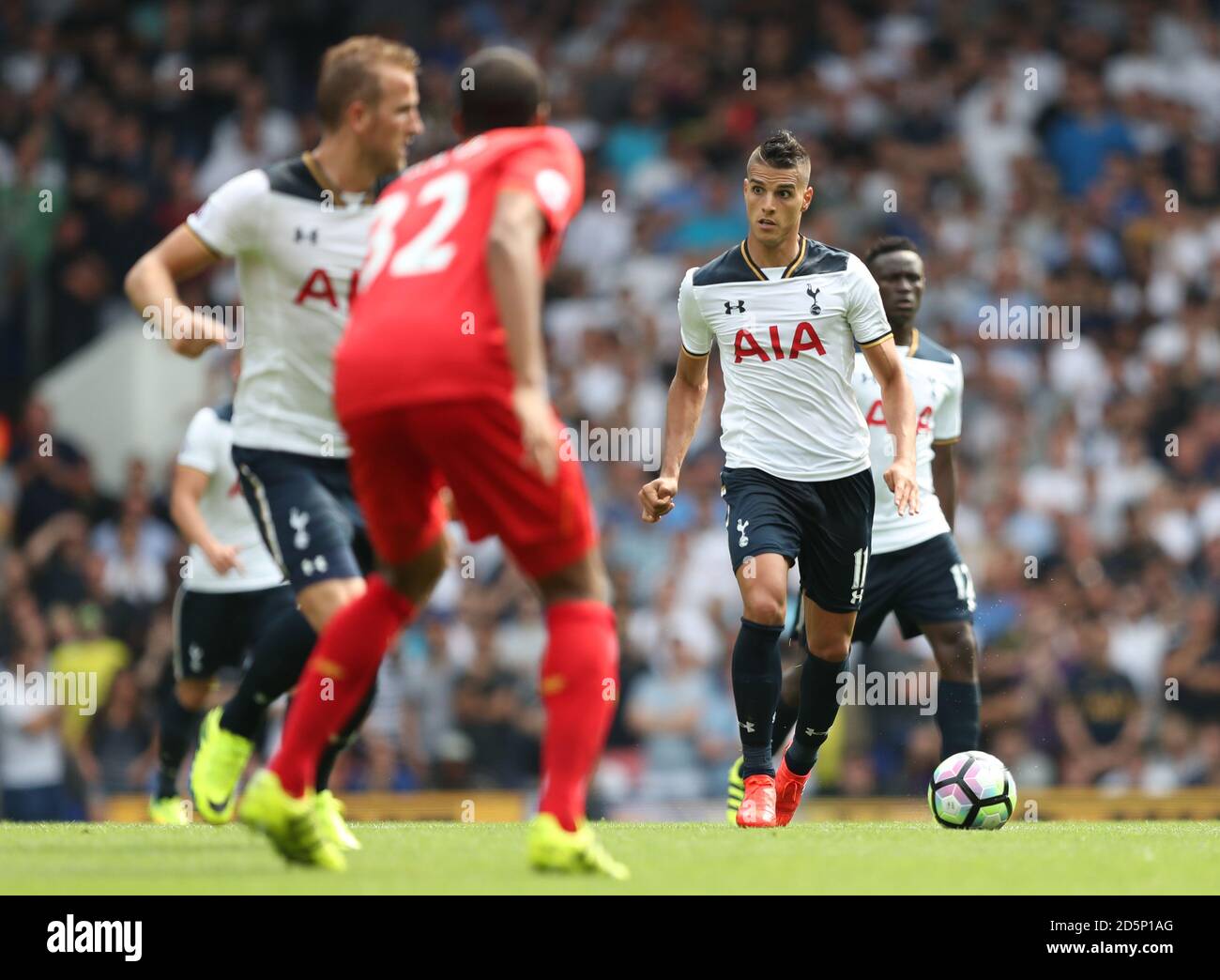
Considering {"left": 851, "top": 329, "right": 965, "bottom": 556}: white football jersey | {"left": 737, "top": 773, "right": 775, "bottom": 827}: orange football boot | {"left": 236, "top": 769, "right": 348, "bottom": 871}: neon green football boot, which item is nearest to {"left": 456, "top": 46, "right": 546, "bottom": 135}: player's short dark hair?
{"left": 236, "top": 769, "right": 348, "bottom": 871}: neon green football boot

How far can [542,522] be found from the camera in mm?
5355

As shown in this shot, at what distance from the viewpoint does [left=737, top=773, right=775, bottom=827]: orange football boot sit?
8.26 meters

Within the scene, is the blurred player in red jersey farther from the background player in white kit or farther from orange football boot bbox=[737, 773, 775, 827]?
the background player in white kit

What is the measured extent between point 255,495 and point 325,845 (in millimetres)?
1464

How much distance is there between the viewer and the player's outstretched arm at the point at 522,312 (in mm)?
5059

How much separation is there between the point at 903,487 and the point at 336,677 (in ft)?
9.09

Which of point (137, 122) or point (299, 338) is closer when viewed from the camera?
point (299, 338)

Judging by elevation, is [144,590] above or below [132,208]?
below

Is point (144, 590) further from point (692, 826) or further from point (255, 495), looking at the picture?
point (255, 495)

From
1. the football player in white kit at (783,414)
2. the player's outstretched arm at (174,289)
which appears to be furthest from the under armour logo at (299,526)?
Answer: the football player in white kit at (783,414)

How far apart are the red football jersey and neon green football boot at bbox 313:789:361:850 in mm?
1840

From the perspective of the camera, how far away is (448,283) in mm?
5359

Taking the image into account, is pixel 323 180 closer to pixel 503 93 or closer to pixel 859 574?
pixel 503 93
